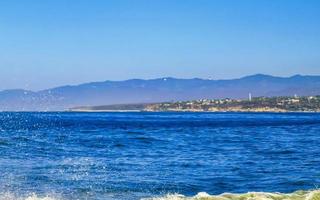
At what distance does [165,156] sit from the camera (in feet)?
152

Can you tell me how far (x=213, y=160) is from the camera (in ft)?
142

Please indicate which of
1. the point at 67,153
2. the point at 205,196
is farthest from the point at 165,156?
the point at 205,196

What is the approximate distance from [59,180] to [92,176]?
2455mm

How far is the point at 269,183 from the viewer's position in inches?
1264

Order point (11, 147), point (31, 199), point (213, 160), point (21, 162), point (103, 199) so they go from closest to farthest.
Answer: point (31, 199), point (103, 199), point (21, 162), point (213, 160), point (11, 147)

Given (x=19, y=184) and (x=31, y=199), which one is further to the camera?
(x=19, y=184)

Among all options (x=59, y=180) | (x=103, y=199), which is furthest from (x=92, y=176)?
(x=103, y=199)

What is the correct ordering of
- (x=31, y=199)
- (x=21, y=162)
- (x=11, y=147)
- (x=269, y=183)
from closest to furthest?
(x=31, y=199) < (x=269, y=183) < (x=21, y=162) < (x=11, y=147)

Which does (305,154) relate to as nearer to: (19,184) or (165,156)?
(165,156)

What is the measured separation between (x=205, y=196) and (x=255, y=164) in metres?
18.0

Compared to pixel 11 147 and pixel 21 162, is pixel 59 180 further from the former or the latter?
pixel 11 147

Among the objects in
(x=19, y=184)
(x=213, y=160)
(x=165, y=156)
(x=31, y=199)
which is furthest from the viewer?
(x=165, y=156)

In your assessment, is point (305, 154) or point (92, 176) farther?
point (305, 154)

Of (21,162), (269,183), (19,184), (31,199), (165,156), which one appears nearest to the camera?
(31,199)
